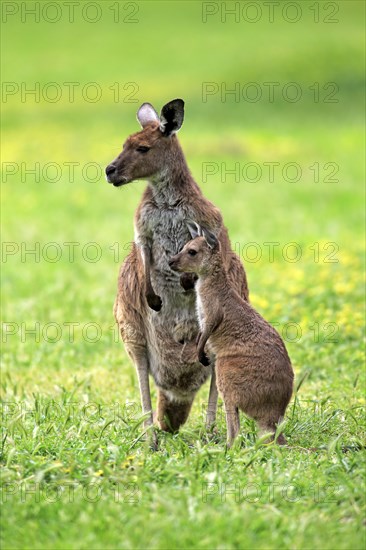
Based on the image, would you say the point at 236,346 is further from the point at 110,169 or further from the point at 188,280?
the point at 110,169

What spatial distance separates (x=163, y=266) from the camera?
262 inches

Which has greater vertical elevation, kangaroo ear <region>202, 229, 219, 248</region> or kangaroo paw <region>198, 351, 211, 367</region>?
kangaroo ear <region>202, 229, 219, 248</region>

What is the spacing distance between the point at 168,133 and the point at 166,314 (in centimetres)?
115

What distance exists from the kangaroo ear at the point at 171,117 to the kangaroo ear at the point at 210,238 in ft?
2.27

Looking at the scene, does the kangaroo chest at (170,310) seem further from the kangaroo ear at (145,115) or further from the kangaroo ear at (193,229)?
the kangaroo ear at (145,115)

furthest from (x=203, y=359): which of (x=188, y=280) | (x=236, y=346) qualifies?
(x=188, y=280)

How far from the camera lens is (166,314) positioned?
22.0 feet

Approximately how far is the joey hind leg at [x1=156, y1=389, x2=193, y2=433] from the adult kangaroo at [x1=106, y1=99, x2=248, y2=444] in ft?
0.10

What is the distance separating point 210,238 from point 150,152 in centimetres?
67

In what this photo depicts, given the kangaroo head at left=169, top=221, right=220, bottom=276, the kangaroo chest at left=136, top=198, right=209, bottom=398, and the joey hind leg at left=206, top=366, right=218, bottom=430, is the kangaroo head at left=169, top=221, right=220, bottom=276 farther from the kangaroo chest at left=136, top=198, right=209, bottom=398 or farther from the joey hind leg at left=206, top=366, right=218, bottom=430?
the joey hind leg at left=206, top=366, right=218, bottom=430

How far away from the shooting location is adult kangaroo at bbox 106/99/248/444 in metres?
6.56

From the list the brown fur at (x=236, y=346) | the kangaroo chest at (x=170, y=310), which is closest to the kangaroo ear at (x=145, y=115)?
the kangaroo chest at (x=170, y=310)

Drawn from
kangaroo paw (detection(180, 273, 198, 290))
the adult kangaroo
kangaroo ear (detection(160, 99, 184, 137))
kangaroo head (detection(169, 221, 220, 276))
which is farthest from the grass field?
kangaroo ear (detection(160, 99, 184, 137))

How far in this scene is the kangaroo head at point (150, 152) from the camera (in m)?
6.52
